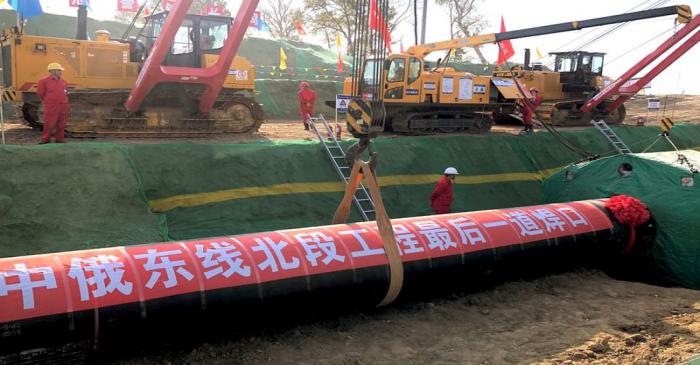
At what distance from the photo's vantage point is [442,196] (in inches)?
382

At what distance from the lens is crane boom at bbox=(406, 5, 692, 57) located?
52.4 ft

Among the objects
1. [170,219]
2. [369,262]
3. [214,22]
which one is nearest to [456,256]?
[369,262]

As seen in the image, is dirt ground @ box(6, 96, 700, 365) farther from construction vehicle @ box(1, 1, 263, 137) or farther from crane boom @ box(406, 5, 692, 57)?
crane boom @ box(406, 5, 692, 57)

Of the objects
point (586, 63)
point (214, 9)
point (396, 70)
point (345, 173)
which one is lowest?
point (345, 173)

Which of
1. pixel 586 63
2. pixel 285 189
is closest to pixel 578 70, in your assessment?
pixel 586 63

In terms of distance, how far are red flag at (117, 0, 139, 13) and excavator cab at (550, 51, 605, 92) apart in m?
21.2

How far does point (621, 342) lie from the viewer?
20.7 ft

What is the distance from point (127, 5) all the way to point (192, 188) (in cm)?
2428

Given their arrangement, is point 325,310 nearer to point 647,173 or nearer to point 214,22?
point 647,173

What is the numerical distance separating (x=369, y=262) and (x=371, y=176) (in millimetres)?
983

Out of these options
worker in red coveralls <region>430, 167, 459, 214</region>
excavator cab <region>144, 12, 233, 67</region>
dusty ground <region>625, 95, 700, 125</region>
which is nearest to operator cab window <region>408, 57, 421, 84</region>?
excavator cab <region>144, 12, 233, 67</region>

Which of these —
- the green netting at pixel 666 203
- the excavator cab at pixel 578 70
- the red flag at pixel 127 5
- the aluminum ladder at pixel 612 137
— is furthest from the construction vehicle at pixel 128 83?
the red flag at pixel 127 5

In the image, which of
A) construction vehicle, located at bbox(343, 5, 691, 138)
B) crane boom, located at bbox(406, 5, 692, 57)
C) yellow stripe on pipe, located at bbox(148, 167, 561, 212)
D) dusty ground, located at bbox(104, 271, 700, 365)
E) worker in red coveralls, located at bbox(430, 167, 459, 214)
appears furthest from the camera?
crane boom, located at bbox(406, 5, 692, 57)

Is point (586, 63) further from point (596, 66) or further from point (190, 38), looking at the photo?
point (190, 38)
